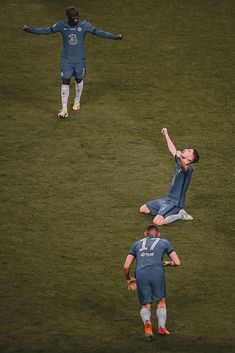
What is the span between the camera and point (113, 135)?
27.2 m

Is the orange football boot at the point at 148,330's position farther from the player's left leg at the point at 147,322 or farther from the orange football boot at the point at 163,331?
the orange football boot at the point at 163,331

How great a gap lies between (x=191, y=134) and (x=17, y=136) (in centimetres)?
402

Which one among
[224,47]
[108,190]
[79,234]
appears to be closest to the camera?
[79,234]

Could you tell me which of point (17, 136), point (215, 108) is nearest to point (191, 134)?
point (215, 108)

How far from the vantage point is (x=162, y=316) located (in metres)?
19.5

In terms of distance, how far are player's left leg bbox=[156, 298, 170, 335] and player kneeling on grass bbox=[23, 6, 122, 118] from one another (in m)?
9.01

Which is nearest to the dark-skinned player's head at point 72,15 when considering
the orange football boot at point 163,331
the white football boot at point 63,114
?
the white football boot at point 63,114

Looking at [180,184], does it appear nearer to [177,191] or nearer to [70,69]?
[177,191]

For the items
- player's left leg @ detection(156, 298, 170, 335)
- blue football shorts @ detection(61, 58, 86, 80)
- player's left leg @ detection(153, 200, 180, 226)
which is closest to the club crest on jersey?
blue football shorts @ detection(61, 58, 86, 80)

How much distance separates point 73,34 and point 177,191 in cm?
550

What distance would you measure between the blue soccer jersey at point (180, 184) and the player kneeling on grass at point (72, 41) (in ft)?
15.9

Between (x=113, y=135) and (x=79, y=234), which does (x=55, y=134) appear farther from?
(x=79, y=234)

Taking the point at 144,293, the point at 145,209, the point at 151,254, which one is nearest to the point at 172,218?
the point at 145,209

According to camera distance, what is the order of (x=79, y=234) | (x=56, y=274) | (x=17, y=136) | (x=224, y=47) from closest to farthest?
(x=56, y=274), (x=79, y=234), (x=17, y=136), (x=224, y=47)
